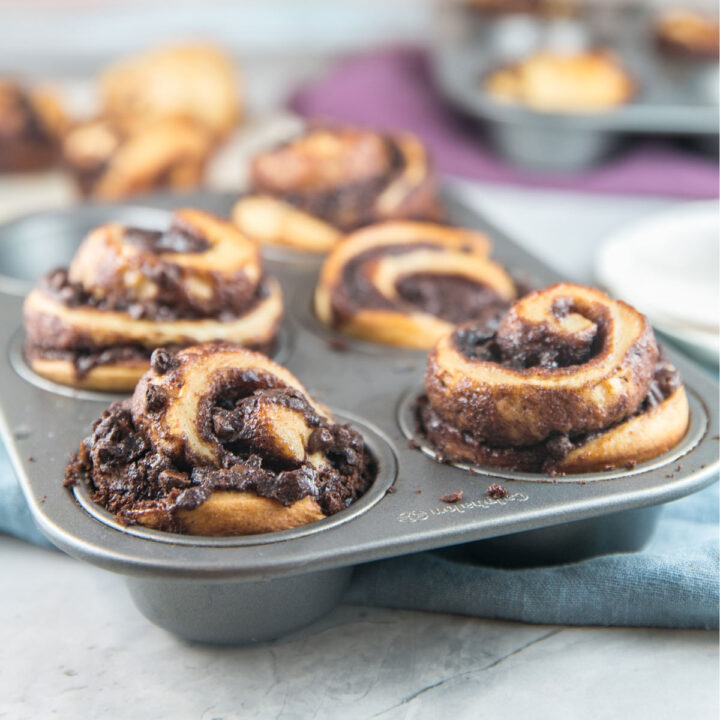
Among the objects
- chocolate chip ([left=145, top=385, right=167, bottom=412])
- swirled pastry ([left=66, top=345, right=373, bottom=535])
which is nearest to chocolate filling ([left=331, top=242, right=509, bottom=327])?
swirled pastry ([left=66, top=345, right=373, bottom=535])

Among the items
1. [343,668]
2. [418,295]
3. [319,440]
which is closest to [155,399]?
[319,440]

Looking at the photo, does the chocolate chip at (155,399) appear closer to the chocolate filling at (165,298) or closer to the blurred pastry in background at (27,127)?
the chocolate filling at (165,298)

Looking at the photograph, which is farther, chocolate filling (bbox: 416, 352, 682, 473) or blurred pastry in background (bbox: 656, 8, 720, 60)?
blurred pastry in background (bbox: 656, 8, 720, 60)

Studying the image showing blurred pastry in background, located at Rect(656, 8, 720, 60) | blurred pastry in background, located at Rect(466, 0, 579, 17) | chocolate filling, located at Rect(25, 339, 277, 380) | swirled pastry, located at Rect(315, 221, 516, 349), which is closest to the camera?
chocolate filling, located at Rect(25, 339, 277, 380)

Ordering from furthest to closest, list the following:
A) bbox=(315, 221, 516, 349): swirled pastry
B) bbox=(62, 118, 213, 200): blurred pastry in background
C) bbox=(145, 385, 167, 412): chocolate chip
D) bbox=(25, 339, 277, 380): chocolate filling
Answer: bbox=(62, 118, 213, 200): blurred pastry in background → bbox=(315, 221, 516, 349): swirled pastry → bbox=(25, 339, 277, 380): chocolate filling → bbox=(145, 385, 167, 412): chocolate chip

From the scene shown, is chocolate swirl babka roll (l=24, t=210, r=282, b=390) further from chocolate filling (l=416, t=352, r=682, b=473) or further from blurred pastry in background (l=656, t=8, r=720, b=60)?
blurred pastry in background (l=656, t=8, r=720, b=60)

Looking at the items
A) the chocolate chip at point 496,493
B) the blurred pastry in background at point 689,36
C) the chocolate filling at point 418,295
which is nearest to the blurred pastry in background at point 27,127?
the chocolate filling at point 418,295

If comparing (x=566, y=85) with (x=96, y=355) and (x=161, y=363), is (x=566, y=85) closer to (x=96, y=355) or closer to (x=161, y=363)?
(x=96, y=355)

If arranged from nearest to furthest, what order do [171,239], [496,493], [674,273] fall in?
[496,493] → [171,239] → [674,273]
